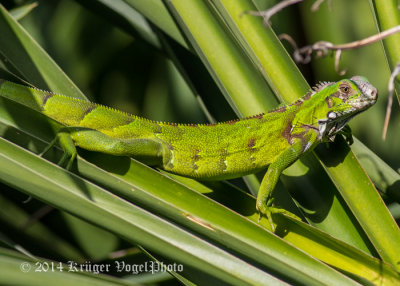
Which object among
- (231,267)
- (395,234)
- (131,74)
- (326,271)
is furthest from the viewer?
(131,74)

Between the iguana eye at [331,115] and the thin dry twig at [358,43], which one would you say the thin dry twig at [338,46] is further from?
the iguana eye at [331,115]

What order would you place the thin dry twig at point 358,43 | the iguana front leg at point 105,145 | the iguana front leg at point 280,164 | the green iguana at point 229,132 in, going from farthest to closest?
the green iguana at point 229,132
the iguana front leg at point 280,164
the iguana front leg at point 105,145
the thin dry twig at point 358,43

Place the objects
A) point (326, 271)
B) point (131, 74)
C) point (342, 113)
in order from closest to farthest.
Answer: point (326, 271) < point (342, 113) < point (131, 74)

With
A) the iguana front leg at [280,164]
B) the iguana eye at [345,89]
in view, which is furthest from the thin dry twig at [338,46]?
the iguana eye at [345,89]

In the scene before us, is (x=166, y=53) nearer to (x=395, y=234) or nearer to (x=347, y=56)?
(x=347, y=56)

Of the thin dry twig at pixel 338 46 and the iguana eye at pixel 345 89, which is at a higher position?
the thin dry twig at pixel 338 46

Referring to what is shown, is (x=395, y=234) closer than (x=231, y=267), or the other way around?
(x=231, y=267)

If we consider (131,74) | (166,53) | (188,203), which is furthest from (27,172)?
(131,74)

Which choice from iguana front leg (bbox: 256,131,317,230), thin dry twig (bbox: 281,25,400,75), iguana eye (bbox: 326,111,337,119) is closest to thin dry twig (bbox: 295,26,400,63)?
thin dry twig (bbox: 281,25,400,75)

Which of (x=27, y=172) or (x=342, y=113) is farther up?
(x=27, y=172)

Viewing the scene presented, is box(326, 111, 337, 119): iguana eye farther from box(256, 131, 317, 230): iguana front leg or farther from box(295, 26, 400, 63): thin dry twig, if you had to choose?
box(295, 26, 400, 63): thin dry twig
